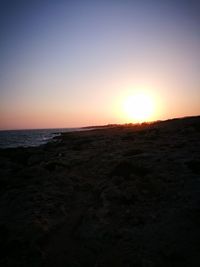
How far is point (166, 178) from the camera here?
48.2 ft

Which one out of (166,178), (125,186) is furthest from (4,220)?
(166,178)

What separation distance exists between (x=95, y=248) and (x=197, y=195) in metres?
6.63

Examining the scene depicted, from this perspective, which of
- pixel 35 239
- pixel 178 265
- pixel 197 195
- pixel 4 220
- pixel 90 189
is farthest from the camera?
pixel 90 189

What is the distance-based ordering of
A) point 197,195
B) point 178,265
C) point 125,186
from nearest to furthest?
point 178,265 → point 197,195 → point 125,186

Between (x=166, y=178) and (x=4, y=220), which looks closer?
(x=4, y=220)

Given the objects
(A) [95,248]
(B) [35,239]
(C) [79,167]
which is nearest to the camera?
(A) [95,248]

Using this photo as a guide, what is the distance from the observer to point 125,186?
46.0 ft

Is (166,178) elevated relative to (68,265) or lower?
elevated

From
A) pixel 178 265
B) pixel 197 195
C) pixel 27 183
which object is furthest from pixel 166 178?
pixel 27 183

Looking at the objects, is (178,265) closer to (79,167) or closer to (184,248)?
(184,248)

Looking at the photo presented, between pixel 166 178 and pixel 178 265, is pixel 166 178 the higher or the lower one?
the higher one

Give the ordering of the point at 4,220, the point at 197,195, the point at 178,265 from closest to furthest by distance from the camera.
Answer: the point at 178,265 < the point at 4,220 < the point at 197,195

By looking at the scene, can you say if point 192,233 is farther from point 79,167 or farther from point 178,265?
point 79,167

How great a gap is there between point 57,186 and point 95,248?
7.60 m
